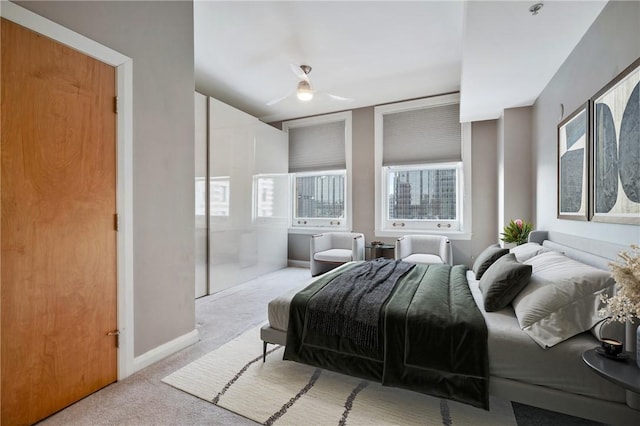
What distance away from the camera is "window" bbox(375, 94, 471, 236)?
15.6 feet

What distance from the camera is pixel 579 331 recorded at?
152 cm

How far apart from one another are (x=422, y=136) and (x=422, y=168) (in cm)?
54

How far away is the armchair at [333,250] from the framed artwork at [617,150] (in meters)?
3.06

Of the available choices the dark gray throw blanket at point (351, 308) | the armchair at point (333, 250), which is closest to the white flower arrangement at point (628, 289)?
the dark gray throw blanket at point (351, 308)

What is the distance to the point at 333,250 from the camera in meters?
5.02

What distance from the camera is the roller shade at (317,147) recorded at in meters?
5.61

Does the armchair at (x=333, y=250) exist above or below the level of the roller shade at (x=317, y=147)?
below

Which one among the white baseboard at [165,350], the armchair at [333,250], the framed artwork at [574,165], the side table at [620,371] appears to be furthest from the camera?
the armchair at [333,250]

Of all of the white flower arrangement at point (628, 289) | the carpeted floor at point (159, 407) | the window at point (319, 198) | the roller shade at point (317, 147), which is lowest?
the carpeted floor at point (159, 407)

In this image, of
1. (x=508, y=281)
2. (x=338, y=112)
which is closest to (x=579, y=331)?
(x=508, y=281)

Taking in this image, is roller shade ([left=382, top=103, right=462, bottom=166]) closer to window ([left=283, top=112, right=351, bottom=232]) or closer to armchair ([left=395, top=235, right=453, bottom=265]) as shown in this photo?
window ([left=283, top=112, right=351, bottom=232])

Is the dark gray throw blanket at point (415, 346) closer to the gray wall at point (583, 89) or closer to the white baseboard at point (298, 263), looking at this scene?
the gray wall at point (583, 89)

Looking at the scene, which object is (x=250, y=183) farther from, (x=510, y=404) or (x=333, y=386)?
(x=510, y=404)

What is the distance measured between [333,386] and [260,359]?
66 cm
